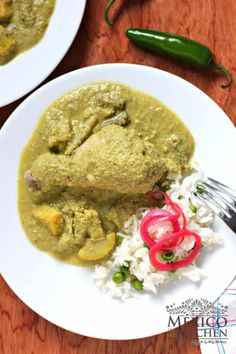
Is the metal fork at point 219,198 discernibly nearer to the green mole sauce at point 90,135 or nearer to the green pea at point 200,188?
the green pea at point 200,188

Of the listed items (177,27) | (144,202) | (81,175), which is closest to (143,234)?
(144,202)

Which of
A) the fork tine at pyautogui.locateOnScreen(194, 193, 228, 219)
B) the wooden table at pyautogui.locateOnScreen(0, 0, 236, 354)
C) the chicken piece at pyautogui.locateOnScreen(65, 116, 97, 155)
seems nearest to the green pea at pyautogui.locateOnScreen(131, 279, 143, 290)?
the wooden table at pyautogui.locateOnScreen(0, 0, 236, 354)

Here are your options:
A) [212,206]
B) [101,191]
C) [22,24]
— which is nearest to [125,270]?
[101,191]

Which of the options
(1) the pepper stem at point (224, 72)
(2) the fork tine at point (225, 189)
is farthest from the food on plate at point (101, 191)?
(1) the pepper stem at point (224, 72)

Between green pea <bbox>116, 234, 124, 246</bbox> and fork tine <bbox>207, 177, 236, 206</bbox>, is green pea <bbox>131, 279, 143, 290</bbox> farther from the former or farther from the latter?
fork tine <bbox>207, 177, 236, 206</bbox>

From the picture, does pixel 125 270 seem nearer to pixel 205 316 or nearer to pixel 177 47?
pixel 205 316

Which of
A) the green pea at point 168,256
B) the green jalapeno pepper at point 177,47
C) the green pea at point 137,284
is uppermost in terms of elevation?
the green jalapeno pepper at point 177,47

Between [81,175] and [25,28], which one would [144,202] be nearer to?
[81,175]
